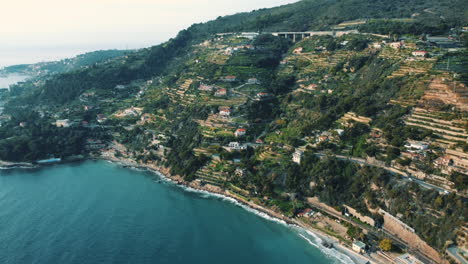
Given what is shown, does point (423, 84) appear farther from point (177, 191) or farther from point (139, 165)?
point (139, 165)

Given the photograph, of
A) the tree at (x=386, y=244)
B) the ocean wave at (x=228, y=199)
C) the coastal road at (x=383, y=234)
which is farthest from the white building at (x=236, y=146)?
the tree at (x=386, y=244)

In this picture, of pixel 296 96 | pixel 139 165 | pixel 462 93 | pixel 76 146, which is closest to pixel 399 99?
pixel 462 93

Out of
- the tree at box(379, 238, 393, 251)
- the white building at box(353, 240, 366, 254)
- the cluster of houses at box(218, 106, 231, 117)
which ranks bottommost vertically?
the white building at box(353, 240, 366, 254)

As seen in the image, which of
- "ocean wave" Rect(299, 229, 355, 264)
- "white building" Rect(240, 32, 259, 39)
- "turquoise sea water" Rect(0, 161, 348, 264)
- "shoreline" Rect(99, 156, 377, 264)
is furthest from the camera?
"white building" Rect(240, 32, 259, 39)

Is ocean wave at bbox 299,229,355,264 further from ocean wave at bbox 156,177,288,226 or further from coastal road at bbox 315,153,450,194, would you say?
coastal road at bbox 315,153,450,194

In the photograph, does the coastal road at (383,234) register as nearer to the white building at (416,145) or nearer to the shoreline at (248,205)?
the shoreline at (248,205)

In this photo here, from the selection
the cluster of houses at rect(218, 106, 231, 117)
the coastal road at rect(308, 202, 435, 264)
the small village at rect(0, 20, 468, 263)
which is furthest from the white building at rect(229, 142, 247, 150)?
the coastal road at rect(308, 202, 435, 264)

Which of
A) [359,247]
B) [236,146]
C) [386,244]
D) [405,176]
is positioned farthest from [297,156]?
[386,244]
